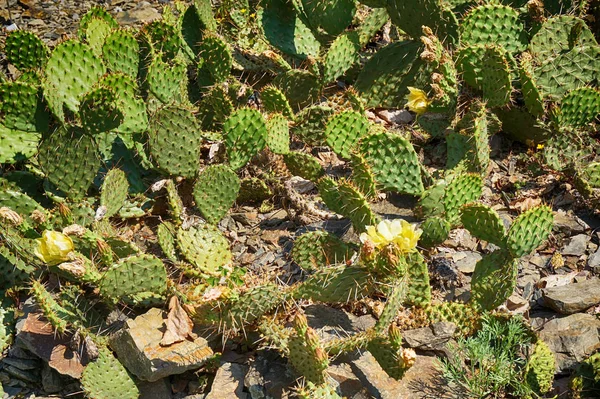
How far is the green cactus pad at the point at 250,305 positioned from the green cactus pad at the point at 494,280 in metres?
0.98

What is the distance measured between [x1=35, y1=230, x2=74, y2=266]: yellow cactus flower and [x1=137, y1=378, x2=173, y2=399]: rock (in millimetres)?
764

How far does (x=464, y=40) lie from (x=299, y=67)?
1280 mm

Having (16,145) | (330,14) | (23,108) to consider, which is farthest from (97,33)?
(330,14)

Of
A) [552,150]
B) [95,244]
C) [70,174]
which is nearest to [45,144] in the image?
[70,174]

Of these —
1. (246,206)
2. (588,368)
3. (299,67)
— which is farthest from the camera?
(299,67)

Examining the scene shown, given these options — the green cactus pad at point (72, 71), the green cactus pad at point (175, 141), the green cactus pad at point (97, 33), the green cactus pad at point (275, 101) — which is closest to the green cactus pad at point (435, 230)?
the green cactus pad at point (275, 101)

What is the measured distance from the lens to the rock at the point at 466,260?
420 centimetres

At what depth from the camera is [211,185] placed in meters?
4.45

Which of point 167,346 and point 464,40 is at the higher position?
point 464,40

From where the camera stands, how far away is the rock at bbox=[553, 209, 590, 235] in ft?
14.2

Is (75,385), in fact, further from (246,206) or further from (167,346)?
(246,206)

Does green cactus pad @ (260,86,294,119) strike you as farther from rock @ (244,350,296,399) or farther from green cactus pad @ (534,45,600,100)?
rock @ (244,350,296,399)

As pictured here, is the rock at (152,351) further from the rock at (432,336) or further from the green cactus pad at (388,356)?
the rock at (432,336)

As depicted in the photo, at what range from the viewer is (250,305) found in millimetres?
3695
